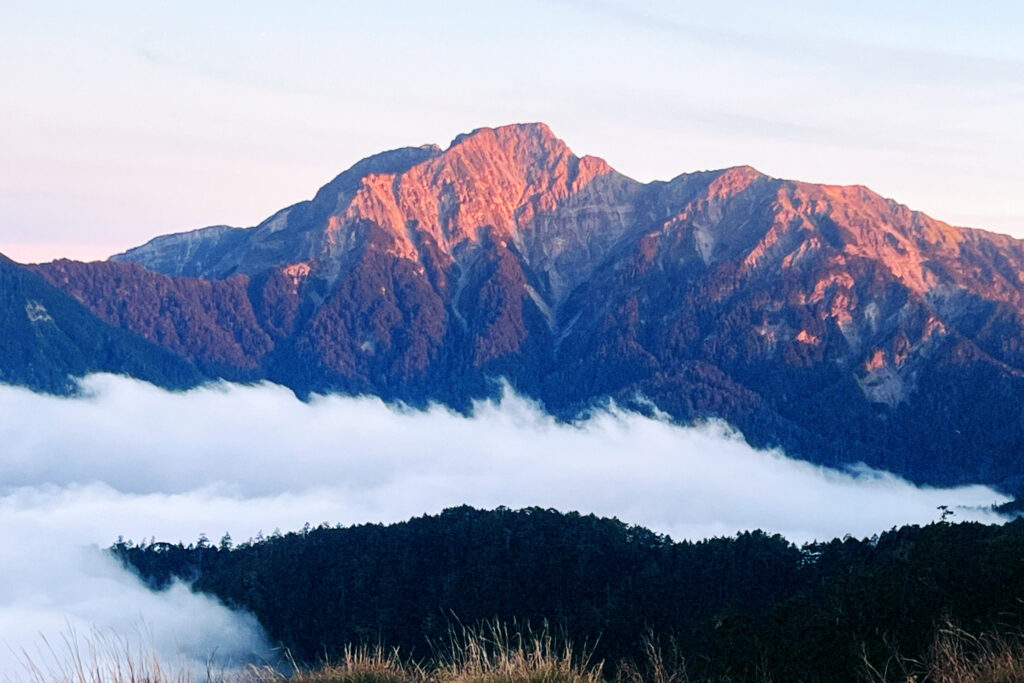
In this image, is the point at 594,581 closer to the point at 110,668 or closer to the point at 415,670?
the point at 415,670

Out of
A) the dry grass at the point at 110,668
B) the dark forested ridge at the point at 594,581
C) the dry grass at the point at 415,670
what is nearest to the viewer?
the dry grass at the point at 110,668

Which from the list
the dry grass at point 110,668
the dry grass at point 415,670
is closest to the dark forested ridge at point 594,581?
the dry grass at point 415,670

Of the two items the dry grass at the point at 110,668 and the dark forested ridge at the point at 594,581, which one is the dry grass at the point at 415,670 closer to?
the dry grass at the point at 110,668

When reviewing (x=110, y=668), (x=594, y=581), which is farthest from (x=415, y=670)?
(x=594, y=581)

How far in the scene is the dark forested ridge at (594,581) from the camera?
71875mm

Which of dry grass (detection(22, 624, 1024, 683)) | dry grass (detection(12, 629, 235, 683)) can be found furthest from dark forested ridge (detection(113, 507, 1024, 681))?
dry grass (detection(12, 629, 235, 683))

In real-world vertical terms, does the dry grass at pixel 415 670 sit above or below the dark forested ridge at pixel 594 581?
above

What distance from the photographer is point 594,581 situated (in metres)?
139

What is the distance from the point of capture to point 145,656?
19828 millimetres

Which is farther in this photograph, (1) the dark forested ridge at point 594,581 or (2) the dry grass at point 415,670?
(1) the dark forested ridge at point 594,581

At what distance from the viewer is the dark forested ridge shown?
7188 cm

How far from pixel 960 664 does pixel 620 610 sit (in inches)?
4118

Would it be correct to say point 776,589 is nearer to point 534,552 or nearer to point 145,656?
point 534,552

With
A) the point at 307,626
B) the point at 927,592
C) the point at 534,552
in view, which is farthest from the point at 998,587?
the point at 307,626
